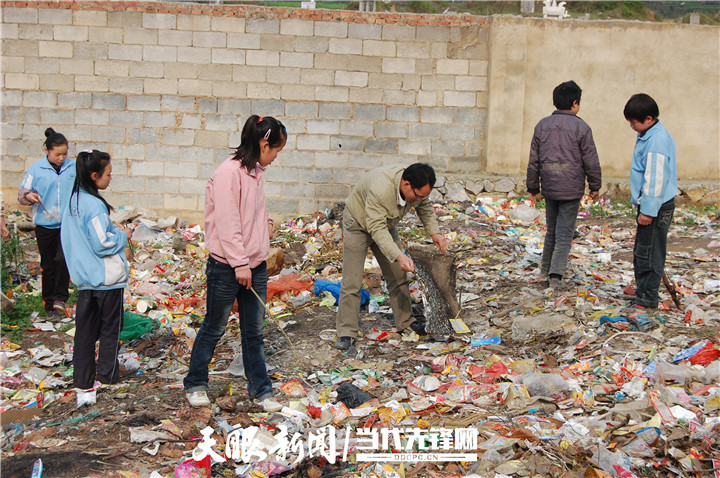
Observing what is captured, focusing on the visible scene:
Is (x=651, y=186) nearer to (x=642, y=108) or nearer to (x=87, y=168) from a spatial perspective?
(x=642, y=108)

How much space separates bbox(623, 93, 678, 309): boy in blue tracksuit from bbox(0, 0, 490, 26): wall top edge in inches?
190

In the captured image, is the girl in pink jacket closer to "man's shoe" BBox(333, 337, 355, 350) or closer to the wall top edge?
"man's shoe" BBox(333, 337, 355, 350)

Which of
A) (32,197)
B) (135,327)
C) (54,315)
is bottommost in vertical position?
(54,315)

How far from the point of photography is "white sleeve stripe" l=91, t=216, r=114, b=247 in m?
4.23

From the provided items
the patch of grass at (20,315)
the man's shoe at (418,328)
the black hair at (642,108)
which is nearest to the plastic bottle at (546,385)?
the man's shoe at (418,328)

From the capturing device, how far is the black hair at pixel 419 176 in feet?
15.1

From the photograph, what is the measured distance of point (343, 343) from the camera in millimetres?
5199

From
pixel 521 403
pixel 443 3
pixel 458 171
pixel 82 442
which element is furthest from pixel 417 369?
pixel 443 3

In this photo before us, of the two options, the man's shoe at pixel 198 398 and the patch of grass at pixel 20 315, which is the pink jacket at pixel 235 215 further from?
the patch of grass at pixel 20 315

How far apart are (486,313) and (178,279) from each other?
3802 millimetres

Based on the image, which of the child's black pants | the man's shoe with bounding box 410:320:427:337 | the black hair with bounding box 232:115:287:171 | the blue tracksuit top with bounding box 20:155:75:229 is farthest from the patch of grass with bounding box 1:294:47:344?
the man's shoe with bounding box 410:320:427:337

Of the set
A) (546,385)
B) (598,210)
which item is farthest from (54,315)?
(598,210)

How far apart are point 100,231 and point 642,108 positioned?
13.7ft

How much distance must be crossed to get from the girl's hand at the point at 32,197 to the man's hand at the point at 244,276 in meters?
3.23
